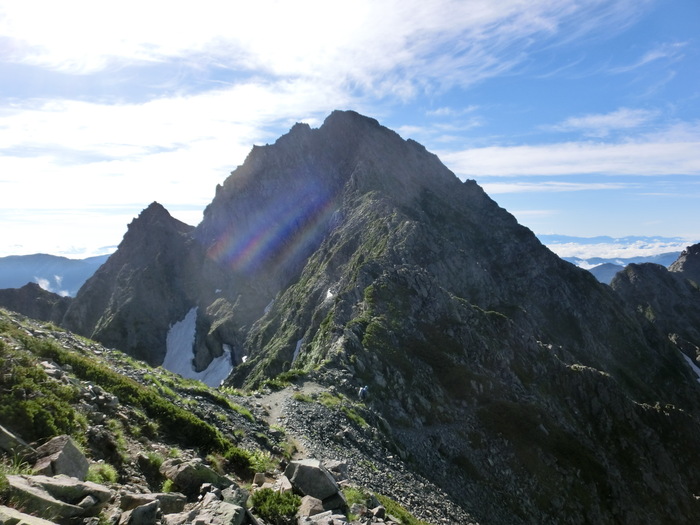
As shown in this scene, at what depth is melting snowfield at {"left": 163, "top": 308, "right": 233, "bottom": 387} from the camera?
435ft

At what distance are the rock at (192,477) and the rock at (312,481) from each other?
2010mm

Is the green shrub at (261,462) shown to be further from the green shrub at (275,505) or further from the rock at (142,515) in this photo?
the rock at (142,515)

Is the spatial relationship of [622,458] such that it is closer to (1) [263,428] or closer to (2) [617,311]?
(1) [263,428]

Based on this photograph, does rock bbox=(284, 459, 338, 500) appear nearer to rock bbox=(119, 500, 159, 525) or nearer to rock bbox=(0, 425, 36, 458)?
rock bbox=(119, 500, 159, 525)

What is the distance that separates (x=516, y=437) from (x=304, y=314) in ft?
195

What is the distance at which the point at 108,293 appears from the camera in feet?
586

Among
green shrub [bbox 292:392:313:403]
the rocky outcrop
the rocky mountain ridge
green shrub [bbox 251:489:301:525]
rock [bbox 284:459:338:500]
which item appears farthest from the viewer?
the rocky outcrop

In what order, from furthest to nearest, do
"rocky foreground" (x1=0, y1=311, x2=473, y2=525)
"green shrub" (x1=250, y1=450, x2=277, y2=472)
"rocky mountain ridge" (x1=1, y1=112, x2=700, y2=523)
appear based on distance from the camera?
"rocky mountain ridge" (x1=1, y1=112, x2=700, y2=523), "green shrub" (x1=250, y1=450, x2=277, y2=472), "rocky foreground" (x1=0, y1=311, x2=473, y2=525)

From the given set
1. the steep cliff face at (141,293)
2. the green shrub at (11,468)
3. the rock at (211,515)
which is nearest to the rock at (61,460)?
the green shrub at (11,468)

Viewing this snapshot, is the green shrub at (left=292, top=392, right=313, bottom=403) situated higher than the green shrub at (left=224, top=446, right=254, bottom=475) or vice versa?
the green shrub at (left=224, top=446, right=254, bottom=475)

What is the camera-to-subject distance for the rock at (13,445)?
9.61m

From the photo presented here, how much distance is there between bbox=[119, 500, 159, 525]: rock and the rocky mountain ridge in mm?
19559

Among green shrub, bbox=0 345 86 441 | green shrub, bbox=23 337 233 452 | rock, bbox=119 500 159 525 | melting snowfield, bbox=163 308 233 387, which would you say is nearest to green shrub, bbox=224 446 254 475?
green shrub, bbox=23 337 233 452

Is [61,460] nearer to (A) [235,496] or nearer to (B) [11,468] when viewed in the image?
(B) [11,468]
